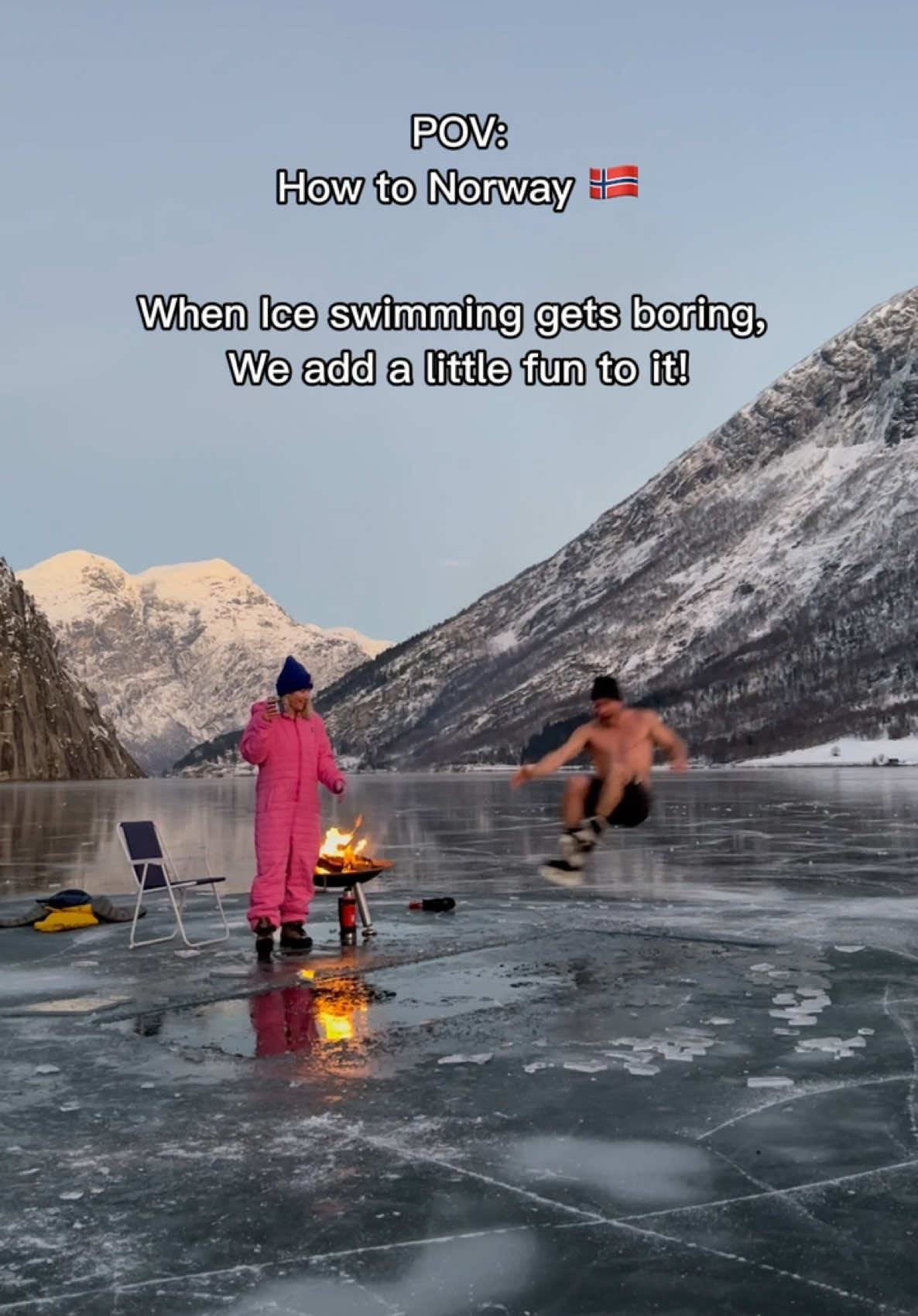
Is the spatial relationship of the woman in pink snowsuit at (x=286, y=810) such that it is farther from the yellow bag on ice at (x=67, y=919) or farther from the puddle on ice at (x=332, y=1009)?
the yellow bag on ice at (x=67, y=919)

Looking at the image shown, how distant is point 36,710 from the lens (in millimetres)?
181125

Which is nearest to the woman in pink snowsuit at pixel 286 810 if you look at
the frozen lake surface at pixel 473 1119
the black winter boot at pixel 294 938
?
the black winter boot at pixel 294 938

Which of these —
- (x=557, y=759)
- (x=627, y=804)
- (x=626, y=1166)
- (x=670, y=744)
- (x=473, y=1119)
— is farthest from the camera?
(x=627, y=804)

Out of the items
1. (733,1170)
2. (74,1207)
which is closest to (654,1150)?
(733,1170)

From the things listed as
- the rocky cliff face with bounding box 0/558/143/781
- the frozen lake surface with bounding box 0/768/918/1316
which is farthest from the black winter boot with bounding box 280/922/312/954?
the rocky cliff face with bounding box 0/558/143/781

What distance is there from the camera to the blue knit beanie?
12555 millimetres

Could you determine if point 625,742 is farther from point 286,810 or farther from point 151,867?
point 151,867

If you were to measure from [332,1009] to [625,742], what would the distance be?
2.77 meters

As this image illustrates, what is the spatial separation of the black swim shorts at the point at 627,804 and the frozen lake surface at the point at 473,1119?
4.05 ft

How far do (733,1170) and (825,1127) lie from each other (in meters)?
0.82

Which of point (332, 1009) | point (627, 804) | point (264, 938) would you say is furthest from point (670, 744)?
point (264, 938)

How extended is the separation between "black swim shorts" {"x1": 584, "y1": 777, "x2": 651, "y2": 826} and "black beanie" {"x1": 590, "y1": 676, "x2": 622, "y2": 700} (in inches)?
26.1

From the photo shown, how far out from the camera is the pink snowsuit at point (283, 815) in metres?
12.2

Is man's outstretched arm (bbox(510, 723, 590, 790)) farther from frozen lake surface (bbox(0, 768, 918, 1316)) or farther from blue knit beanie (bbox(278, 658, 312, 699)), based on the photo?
blue knit beanie (bbox(278, 658, 312, 699))
